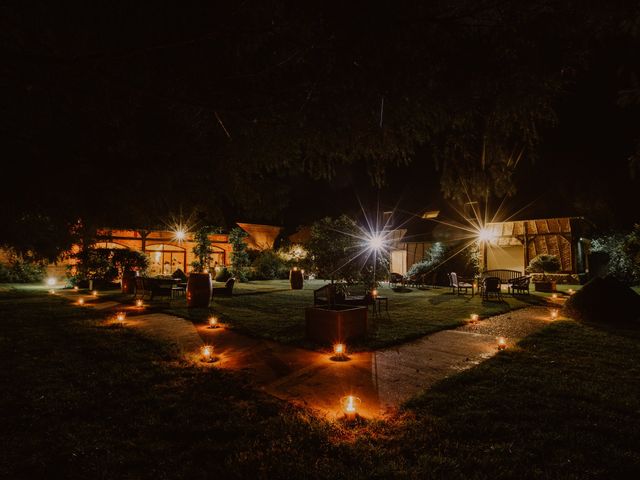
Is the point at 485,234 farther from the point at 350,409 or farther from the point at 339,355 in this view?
the point at 350,409

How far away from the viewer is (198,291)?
37.2 feet

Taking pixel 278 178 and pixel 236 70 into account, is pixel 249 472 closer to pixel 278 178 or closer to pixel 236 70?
pixel 278 178

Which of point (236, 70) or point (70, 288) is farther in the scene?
point (70, 288)

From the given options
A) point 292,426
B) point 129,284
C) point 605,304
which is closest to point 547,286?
point 605,304

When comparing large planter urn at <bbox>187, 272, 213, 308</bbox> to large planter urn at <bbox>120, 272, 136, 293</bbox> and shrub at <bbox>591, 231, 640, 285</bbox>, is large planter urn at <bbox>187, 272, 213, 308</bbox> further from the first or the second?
shrub at <bbox>591, 231, 640, 285</bbox>

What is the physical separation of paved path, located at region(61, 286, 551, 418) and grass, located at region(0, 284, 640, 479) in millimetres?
297

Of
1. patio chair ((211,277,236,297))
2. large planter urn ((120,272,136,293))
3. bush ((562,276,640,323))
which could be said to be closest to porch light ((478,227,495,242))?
bush ((562,276,640,323))

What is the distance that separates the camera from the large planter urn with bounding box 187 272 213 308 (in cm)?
1130

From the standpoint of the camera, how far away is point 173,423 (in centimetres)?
334

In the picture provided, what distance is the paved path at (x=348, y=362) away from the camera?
4.11m

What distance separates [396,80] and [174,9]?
2009mm

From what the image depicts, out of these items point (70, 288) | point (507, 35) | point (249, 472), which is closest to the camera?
point (249, 472)

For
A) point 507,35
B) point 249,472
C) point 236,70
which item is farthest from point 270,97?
point 249,472

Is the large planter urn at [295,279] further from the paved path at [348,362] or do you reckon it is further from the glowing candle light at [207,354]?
the glowing candle light at [207,354]
